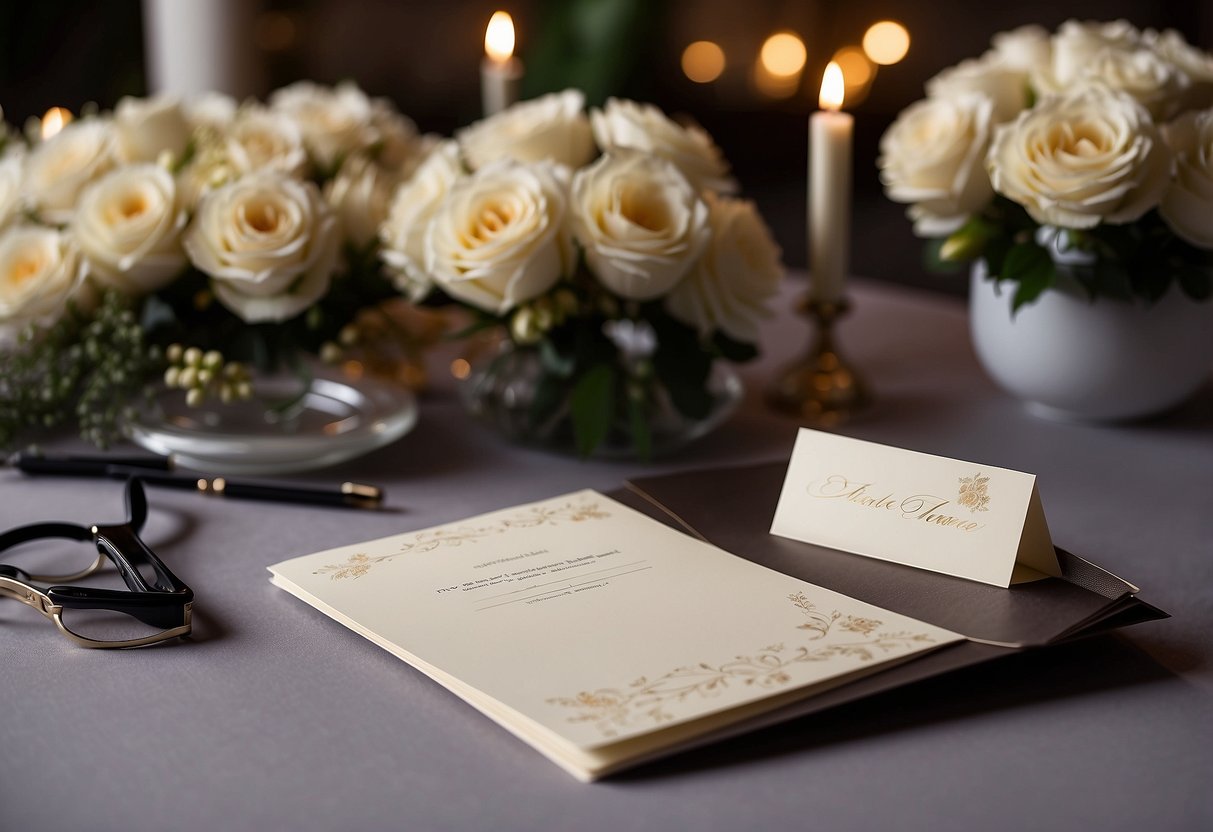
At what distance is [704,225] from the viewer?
94cm

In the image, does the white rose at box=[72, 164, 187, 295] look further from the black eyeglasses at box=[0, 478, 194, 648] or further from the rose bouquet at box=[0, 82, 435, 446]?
the black eyeglasses at box=[0, 478, 194, 648]

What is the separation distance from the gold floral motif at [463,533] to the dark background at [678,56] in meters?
1.83

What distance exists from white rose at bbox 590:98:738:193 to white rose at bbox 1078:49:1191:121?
0.32 metres

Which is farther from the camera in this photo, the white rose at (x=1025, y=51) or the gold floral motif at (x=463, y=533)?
the white rose at (x=1025, y=51)

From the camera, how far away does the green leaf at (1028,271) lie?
3.23 feet

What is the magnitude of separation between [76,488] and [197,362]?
14 cm

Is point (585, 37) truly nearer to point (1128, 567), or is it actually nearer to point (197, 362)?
point (197, 362)

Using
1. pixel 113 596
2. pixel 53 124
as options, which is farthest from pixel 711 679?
pixel 53 124

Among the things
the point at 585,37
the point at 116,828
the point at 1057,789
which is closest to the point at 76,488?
the point at 116,828

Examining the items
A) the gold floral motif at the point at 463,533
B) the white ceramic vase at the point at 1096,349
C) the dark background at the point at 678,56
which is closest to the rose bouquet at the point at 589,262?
the gold floral motif at the point at 463,533

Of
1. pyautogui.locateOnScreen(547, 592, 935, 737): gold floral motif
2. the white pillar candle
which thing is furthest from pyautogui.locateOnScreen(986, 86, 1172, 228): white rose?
the white pillar candle

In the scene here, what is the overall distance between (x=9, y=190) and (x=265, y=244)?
1.05 ft

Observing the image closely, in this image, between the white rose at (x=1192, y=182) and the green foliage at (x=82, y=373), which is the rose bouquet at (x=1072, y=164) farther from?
the green foliage at (x=82, y=373)

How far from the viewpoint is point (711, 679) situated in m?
0.62
